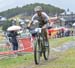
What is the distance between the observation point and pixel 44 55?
12.9 meters

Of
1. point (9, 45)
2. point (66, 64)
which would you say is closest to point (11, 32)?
point (9, 45)

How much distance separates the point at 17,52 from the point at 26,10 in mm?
94488

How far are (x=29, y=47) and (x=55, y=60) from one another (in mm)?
5356

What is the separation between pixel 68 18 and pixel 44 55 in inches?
3013

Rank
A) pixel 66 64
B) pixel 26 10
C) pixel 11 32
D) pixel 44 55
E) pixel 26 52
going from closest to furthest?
pixel 66 64
pixel 44 55
pixel 26 52
pixel 11 32
pixel 26 10

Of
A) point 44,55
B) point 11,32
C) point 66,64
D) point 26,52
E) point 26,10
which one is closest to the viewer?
point 66,64

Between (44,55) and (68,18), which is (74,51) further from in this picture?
(68,18)

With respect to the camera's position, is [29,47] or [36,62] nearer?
[36,62]

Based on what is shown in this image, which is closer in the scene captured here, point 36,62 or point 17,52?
point 36,62

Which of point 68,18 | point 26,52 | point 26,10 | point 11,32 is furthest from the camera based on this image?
point 26,10

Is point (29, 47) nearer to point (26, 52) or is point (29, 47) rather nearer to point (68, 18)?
point (26, 52)

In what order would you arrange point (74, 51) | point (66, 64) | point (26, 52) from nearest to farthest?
point (66, 64) < point (74, 51) < point (26, 52)

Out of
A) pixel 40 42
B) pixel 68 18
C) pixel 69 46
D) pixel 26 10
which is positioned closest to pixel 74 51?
pixel 69 46

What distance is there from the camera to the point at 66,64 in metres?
A: 11.7
